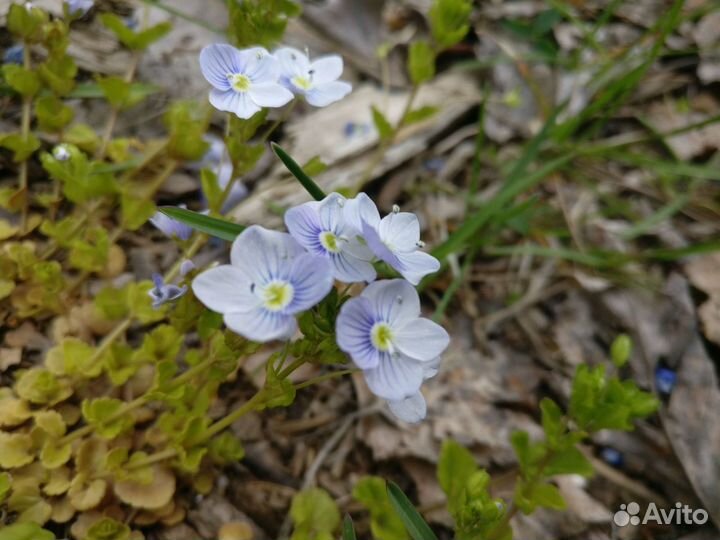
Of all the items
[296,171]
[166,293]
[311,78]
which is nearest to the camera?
[296,171]

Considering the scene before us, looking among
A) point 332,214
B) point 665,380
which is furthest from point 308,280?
point 665,380

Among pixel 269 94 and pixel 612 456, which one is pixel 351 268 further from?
pixel 612 456

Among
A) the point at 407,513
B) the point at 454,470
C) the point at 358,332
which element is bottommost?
the point at 454,470

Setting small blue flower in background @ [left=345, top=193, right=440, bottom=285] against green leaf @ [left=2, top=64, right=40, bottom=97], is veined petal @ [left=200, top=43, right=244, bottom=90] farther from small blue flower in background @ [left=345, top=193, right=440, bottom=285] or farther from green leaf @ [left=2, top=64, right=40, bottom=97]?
green leaf @ [left=2, top=64, right=40, bottom=97]

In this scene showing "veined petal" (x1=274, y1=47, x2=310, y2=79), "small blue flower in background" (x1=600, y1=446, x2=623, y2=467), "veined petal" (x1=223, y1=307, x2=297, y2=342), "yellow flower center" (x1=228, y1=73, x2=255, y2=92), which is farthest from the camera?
"small blue flower in background" (x1=600, y1=446, x2=623, y2=467)

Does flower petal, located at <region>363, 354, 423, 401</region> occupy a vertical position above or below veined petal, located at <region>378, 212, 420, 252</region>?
below

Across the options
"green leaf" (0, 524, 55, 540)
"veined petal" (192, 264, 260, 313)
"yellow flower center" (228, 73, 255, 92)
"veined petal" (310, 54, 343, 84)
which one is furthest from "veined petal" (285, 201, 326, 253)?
"green leaf" (0, 524, 55, 540)

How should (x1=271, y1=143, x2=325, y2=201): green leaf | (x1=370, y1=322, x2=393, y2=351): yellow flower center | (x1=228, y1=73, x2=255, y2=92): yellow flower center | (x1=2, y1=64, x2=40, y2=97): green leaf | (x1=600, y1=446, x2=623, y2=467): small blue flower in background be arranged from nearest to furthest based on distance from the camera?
(x1=370, y1=322, x2=393, y2=351): yellow flower center → (x1=271, y1=143, x2=325, y2=201): green leaf → (x1=228, y1=73, x2=255, y2=92): yellow flower center → (x1=2, y1=64, x2=40, y2=97): green leaf → (x1=600, y1=446, x2=623, y2=467): small blue flower in background
